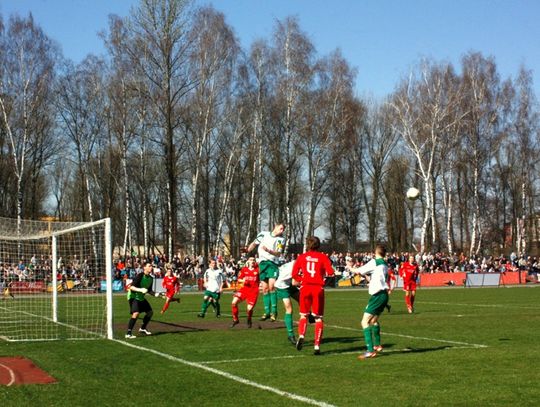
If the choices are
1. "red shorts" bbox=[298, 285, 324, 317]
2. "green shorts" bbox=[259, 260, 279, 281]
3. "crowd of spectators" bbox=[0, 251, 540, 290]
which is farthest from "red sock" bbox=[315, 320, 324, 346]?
"crowd of spectators" bbox=[0, 251, 540, 290]

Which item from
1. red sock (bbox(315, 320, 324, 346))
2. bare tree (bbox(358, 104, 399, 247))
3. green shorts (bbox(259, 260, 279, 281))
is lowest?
red sock (bbox(315, 320, 324, 346))

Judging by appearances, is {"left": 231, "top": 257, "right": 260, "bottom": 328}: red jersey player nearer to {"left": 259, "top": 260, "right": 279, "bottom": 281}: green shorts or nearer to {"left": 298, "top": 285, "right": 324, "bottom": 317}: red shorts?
{"left": 259, "top": 260, "right": 279, "bottom": 281}: green shorts

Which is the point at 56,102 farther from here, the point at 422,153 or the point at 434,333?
the point at 434,333

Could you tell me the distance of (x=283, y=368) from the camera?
11.2 meters

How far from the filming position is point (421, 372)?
10.7m

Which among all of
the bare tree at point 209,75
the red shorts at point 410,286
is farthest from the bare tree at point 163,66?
the red shorts at point 410,286

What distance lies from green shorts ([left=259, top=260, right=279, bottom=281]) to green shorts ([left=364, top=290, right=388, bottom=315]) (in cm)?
426

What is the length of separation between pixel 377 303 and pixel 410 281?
1178cm

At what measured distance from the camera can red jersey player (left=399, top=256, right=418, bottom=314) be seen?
77.5ft

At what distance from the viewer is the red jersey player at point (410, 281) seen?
2361cm

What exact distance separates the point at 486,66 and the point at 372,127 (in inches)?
541

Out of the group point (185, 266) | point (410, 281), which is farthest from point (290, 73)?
point (410, 281)

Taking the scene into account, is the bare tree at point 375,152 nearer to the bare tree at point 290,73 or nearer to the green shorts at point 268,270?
the bare tree at point 290,73

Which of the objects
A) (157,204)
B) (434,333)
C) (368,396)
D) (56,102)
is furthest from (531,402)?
(157,204)
